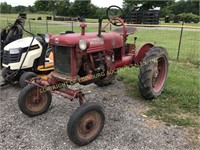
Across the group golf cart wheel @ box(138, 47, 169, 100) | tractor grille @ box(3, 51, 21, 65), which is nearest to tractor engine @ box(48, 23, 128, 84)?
golf cart wheel @ box(138, 47, 169, 100)

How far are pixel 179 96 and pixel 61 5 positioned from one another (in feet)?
160

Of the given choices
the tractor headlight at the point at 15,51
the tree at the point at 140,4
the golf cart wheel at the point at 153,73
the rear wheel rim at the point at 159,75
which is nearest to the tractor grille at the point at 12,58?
the tractor headlight at the point at 15,51

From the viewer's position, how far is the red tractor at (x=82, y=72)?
337 centimetres

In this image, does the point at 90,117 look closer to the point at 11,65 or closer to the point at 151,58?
the point at 151,58

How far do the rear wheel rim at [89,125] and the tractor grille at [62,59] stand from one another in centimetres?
79

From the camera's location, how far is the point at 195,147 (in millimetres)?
3305

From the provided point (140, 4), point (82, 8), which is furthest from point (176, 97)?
point (140, 4)

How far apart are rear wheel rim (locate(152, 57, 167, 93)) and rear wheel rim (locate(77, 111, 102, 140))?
6.09 feet

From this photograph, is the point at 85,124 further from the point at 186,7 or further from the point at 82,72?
the point at 186,7

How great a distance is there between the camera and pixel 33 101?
4180mm

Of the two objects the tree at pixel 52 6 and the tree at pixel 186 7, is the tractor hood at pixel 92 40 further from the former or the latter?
the tree at pixel 186 7

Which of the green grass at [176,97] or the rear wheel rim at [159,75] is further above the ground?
the rear wheel rim at [159,75]

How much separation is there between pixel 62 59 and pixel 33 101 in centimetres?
96

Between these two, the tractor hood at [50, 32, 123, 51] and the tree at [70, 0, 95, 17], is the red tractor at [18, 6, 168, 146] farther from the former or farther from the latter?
the tree at [70, 0, 95, 17]
